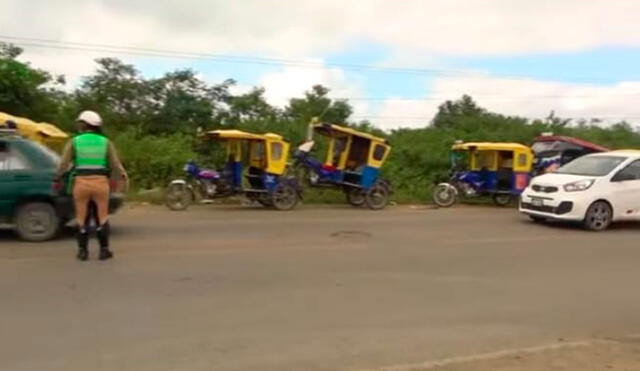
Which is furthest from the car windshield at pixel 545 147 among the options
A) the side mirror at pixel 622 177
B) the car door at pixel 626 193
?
the side mirror at pixel 622 177

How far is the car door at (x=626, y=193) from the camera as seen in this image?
50.6ft

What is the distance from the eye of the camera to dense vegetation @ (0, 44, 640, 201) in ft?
75.4

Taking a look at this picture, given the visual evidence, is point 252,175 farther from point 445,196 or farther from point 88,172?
point 88,172

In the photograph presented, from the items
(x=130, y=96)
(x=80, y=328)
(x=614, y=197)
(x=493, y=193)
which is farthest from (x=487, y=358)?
(x=130, y=96)

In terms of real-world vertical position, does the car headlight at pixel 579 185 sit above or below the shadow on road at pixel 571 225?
above

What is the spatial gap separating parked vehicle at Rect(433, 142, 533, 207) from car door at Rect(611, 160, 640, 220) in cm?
455

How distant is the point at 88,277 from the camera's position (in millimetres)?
8500

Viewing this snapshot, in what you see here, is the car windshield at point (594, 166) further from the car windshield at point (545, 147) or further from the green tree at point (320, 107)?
the green tree at point (320, 107)

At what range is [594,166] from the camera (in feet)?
52.6

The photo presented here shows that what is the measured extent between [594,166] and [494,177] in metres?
4.55

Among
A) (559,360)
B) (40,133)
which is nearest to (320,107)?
(40,133)

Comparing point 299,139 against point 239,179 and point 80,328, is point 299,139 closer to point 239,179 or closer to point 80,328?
point 239,179

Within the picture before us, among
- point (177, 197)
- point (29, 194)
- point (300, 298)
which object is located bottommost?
point (300, 298)

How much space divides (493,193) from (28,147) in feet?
41.7
